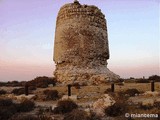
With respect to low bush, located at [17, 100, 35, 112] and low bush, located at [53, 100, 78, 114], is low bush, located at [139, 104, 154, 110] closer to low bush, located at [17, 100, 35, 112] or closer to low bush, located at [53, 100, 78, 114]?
low bush, located at [53, 100, 78, 114]

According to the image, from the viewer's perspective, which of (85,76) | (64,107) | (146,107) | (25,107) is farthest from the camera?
(85,76)

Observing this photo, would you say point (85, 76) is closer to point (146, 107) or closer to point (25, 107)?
point (25, 107)

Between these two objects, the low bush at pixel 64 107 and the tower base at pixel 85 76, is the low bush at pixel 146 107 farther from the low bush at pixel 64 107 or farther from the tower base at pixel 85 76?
the tower base at pixel 85 76

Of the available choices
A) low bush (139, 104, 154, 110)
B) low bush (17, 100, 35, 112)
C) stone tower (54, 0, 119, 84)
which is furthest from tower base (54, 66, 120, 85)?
low bush (139, 104, 154, 110)

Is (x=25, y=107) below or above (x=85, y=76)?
below

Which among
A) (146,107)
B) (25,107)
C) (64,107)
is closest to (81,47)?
(25,107)

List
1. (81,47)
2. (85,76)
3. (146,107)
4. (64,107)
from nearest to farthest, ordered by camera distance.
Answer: (146,107)
(64,107)
(85,76)
(81,47)

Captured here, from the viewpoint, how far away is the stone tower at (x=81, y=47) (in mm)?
24188

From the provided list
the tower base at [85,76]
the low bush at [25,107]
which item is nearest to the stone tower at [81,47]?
the tower base at [85,76]

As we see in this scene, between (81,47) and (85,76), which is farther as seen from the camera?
(81,47)

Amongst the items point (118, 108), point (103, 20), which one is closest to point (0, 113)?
point (118, 108)

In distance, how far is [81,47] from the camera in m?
24.5

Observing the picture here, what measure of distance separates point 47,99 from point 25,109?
434 centimetres

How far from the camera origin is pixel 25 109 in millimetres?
13023
